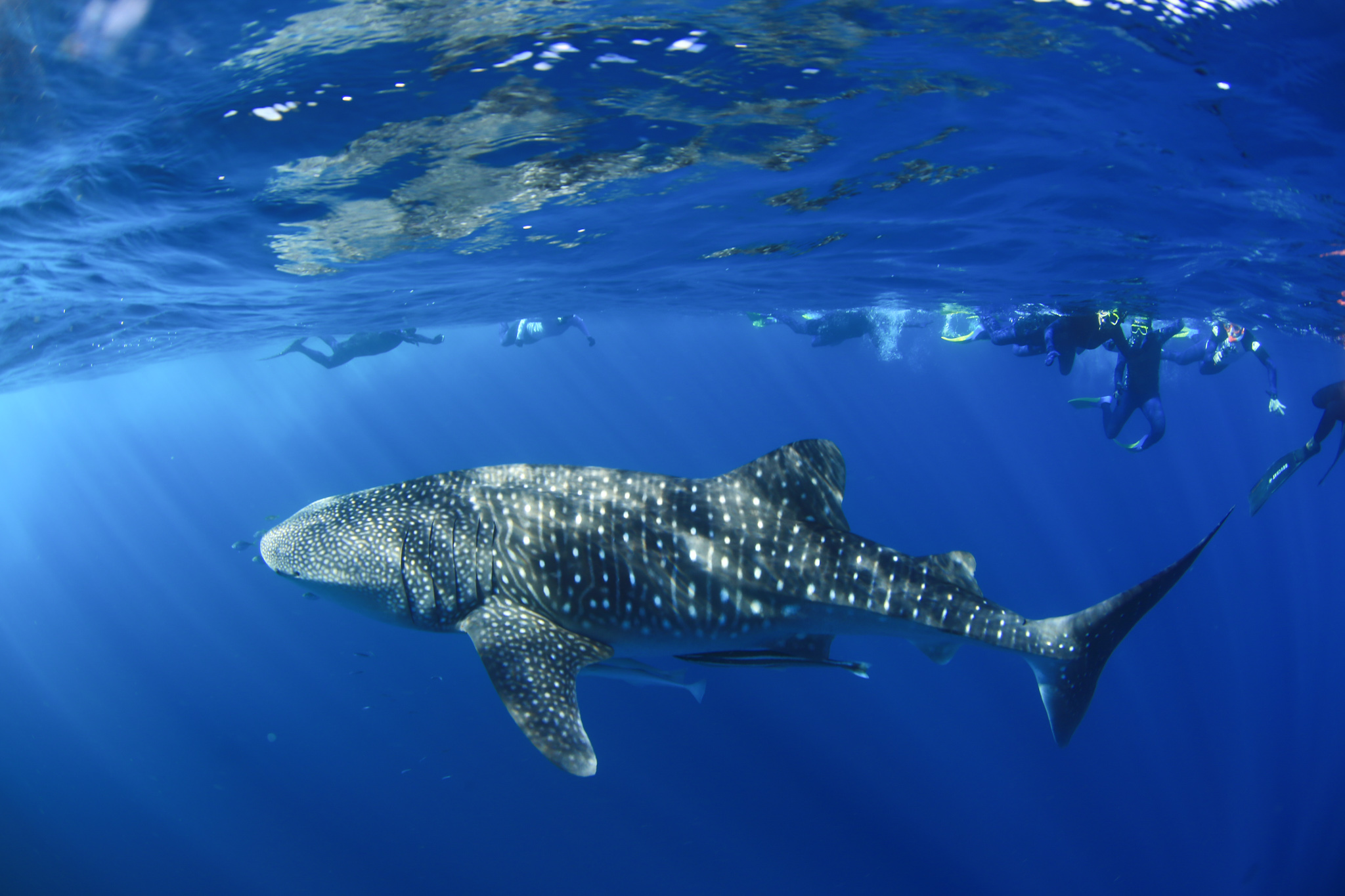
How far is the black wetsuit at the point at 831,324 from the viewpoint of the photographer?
1059 inches

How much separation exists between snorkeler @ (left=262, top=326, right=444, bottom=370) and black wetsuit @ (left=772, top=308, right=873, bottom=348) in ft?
49.2

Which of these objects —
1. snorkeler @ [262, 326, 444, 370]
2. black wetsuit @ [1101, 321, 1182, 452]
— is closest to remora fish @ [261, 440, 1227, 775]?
black wetsuit @ [1101, 321, 1182, 452]

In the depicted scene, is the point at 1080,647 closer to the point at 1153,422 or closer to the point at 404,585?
the point at 404,585

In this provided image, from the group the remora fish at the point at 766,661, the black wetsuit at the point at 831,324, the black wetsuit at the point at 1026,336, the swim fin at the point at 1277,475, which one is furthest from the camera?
the black wetsuit at the point at 831,324

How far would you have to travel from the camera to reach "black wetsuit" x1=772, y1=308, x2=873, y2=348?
2689cm

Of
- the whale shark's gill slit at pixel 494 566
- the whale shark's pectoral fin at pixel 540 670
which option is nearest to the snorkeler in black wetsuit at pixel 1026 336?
the whale shark's gill slit at pixel 494 566

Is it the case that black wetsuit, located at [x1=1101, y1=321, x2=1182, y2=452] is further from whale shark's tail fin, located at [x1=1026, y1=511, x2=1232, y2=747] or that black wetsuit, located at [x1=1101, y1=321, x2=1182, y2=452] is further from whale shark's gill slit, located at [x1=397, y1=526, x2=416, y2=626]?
whale shark's gill slit, located at [x1=397, y1=526, x2=416, y2=626]

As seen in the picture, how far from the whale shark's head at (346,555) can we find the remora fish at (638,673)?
71.3 inches

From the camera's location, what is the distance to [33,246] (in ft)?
35.3

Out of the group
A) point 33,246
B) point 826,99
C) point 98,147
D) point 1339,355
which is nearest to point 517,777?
point 33,246

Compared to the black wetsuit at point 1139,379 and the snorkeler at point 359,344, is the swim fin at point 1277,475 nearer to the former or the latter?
the black wetsuit at point 1139,379

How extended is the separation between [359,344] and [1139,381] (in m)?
27.7

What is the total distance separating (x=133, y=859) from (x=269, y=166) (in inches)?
1117

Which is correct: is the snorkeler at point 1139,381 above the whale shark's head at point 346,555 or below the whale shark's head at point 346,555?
below
